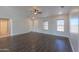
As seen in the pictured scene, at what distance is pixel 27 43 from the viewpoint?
167cm

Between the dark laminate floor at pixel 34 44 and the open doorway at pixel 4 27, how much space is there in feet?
0.26

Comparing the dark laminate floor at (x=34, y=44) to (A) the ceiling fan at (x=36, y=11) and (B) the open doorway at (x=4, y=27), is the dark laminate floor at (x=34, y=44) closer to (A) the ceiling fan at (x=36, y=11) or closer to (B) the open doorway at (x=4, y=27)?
(B) the open doorway at (x=4, y=27)

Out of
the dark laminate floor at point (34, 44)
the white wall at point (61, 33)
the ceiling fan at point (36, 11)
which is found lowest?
the dark laminate floor at point (34, 44)

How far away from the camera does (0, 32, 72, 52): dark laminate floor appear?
1.66m

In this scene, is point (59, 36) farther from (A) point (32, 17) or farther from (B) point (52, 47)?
(A) point (32, 17)

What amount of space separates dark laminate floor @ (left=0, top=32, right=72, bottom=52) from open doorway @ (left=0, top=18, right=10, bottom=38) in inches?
3.1

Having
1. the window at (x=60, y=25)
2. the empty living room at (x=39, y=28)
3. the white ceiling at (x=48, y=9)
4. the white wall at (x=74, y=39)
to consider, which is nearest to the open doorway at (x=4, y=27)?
the empty living room at (x=39, y=28)

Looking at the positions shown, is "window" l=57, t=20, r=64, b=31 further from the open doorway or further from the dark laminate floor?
the open doorway

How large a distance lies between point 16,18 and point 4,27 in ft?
0.76

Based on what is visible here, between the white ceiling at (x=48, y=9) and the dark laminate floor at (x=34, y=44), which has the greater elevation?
the white ceiling at (x=48, y=9)

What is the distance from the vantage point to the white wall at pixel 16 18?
5.49ft

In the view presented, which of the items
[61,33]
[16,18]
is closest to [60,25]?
[61,33]

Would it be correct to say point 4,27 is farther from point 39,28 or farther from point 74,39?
point 74,39
